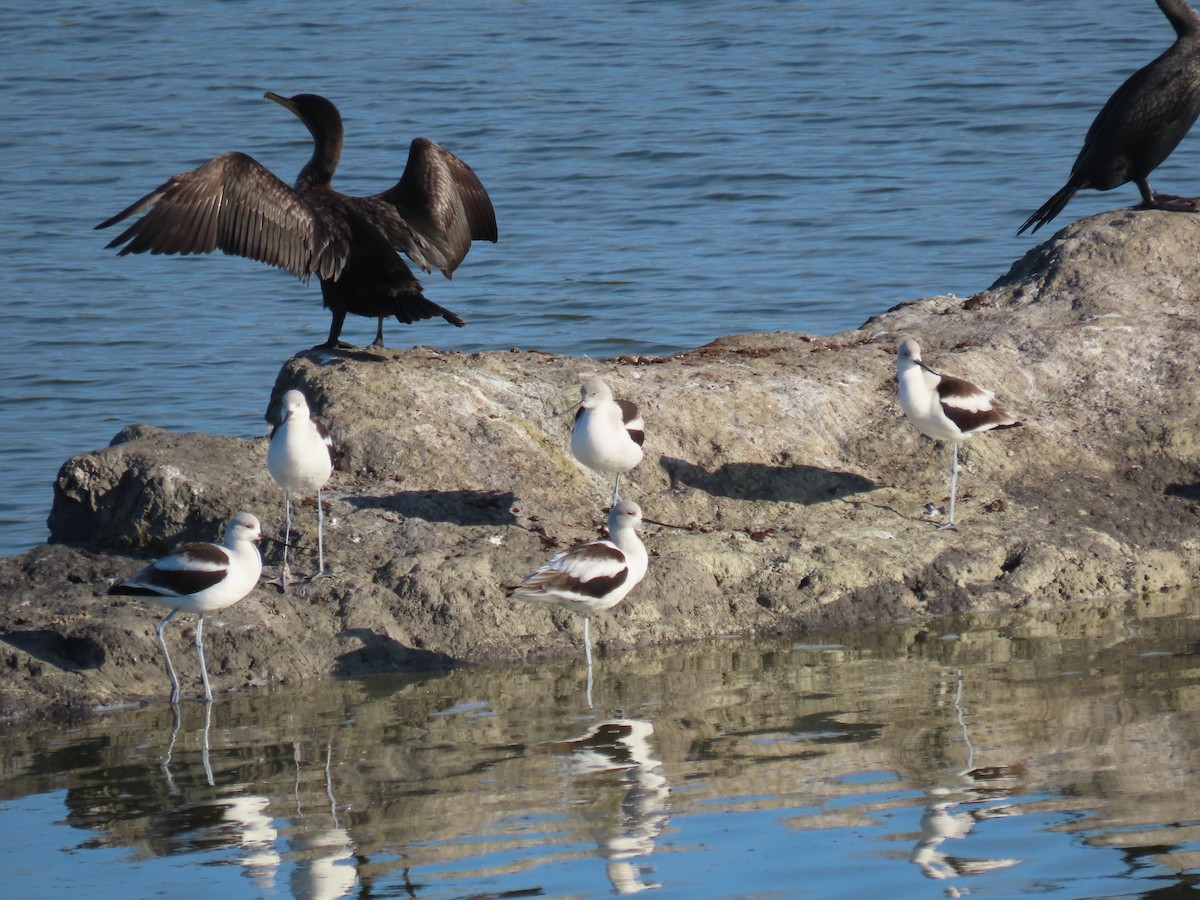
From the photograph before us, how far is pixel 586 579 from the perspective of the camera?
8297mm

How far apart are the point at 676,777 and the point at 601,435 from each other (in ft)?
8.10

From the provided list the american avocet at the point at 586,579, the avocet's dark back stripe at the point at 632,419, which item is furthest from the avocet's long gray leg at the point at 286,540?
the avocet's dark back stripe at the point at 632,419

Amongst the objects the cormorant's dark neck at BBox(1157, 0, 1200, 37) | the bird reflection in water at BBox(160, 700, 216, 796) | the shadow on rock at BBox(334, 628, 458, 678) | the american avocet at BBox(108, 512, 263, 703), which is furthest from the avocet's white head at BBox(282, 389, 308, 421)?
the cormorant's dark neck at BBox(1157, 0, 1200, 37)

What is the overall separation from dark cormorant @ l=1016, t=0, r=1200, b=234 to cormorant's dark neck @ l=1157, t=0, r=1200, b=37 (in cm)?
1

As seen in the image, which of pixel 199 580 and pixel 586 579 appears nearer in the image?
pixel 199 580

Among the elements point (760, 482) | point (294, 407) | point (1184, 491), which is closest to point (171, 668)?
point (294, 407)

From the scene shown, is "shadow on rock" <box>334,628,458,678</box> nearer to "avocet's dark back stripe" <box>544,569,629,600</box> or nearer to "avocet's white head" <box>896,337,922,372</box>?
"avocet's dark back stripe" <box>544,569,629,600</box>

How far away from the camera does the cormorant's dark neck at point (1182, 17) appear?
39.4 ft

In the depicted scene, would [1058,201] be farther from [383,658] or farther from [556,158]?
[556,158]

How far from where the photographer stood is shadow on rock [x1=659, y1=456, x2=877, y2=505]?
992cm

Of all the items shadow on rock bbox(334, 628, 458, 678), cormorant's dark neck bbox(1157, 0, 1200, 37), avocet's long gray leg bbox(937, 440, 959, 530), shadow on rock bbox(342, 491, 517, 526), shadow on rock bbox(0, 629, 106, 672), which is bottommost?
shadow on rock bbox(334, 628, 458, 678)

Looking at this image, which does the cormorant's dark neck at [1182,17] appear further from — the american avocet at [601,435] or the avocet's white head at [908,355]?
the american avocet at [601,435]

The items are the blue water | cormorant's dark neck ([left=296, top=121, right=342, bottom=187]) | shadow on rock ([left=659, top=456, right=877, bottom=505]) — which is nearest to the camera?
shadow on rock ([left=659, top=456, right=877, bottom=505])

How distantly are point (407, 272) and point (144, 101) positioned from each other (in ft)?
58.3
